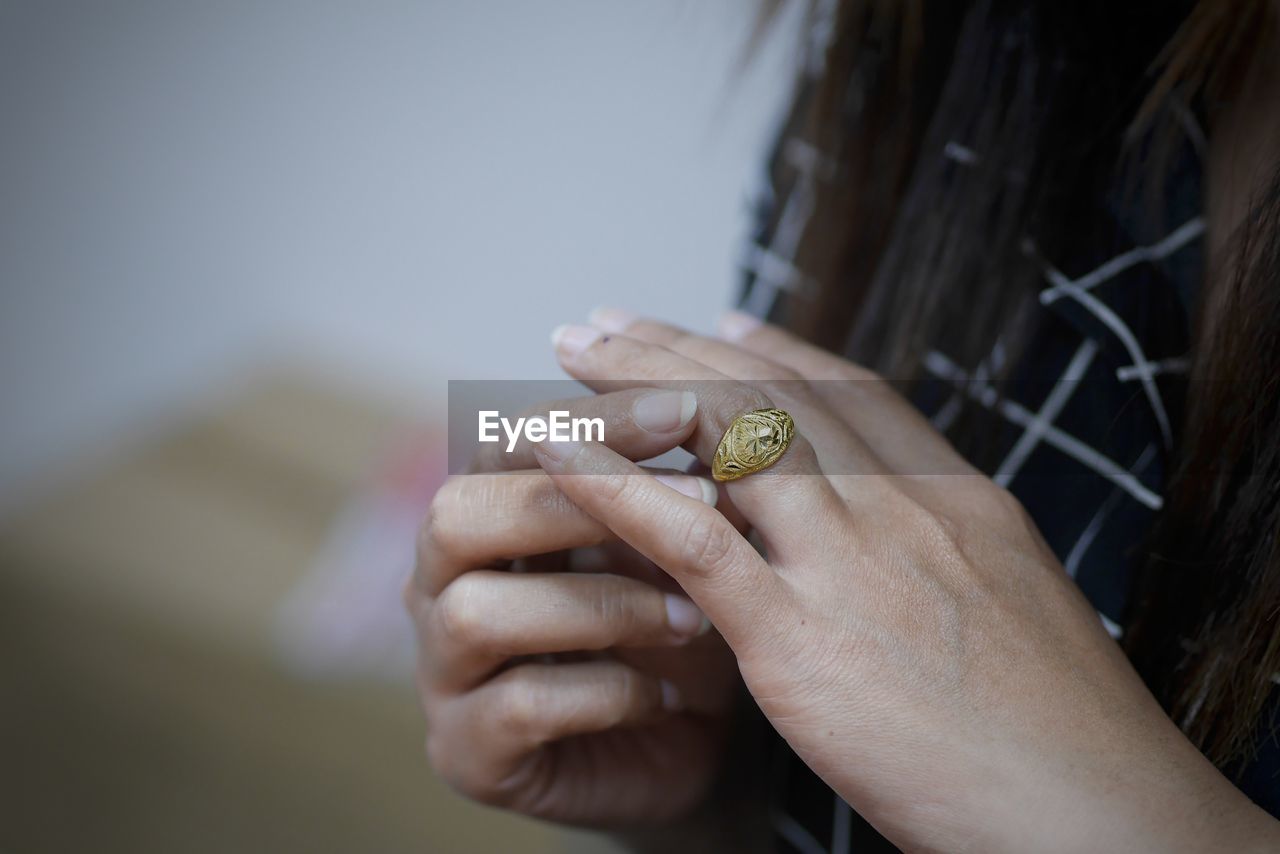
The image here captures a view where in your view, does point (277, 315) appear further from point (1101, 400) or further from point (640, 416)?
point (1101, 400)

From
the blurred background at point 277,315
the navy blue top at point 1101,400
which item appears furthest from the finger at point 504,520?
the blurred background at point 277,315

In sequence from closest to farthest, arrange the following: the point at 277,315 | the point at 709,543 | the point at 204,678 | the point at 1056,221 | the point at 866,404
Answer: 1. the point at 709,543
2. the point at 866,404
3. the point at 1056,221
4. the point at 204,678
5. the point at 277,315

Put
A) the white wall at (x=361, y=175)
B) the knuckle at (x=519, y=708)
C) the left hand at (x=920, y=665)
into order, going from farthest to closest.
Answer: the white wall at (x=361, y=175), the knuckle at (x=519, y=708), the left hand at (x=920, y=665)

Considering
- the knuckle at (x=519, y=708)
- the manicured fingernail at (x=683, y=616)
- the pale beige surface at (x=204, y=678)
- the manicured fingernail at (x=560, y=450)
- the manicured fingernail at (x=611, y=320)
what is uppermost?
the manicured fingernail at (x=611, y=320)

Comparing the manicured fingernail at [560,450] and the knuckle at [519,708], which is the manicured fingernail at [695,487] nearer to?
the manicured fingernail at [560,450]

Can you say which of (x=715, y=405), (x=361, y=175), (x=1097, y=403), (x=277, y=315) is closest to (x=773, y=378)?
(x=715, y=405)

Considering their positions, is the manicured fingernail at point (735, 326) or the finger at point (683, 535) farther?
the manicured fingernail at point (735, 326)

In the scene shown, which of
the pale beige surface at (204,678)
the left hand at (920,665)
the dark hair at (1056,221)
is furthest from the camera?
the pale beige surface at (204,678)

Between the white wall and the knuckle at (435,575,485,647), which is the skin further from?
the white wall
